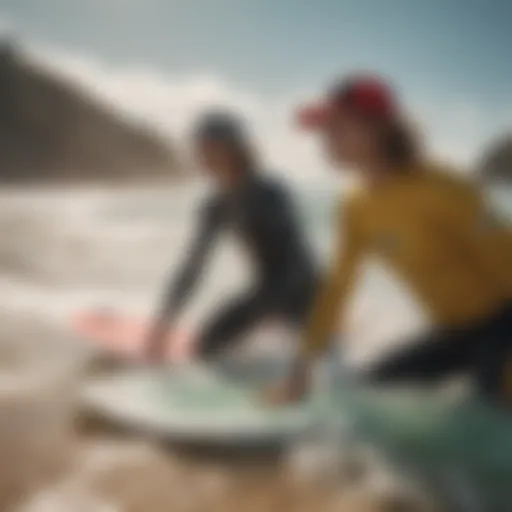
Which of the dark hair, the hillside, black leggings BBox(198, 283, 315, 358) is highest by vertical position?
the hillside

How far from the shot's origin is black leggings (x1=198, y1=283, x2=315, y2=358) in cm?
109

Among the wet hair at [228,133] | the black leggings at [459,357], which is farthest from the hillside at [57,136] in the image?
the black leggings at [459,357]

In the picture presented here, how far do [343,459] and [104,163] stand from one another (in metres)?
0.48

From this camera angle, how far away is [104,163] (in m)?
1.14

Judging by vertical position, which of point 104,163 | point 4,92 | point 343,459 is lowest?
point 343,459

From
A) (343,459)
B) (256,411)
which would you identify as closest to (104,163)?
(256,411)

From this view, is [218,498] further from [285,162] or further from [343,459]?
[285,162]

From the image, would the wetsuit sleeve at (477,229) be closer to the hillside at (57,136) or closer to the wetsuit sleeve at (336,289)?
the wetsuit sleeve at (336,289)

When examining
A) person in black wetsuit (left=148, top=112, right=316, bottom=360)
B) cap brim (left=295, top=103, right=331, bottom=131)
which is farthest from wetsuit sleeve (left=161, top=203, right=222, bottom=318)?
cap brim (left=295, top=103, right=331, bottom=131)

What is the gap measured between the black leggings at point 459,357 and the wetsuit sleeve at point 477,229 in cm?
5

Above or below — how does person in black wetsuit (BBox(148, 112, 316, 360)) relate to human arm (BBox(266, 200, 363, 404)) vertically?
above

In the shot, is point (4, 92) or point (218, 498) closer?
point (218, 498)

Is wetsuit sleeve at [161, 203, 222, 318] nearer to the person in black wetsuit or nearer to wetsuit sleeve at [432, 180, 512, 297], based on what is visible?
the person in black wetsuit

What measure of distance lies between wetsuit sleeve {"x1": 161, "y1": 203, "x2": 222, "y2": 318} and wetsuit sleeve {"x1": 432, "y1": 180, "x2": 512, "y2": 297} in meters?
0.28
